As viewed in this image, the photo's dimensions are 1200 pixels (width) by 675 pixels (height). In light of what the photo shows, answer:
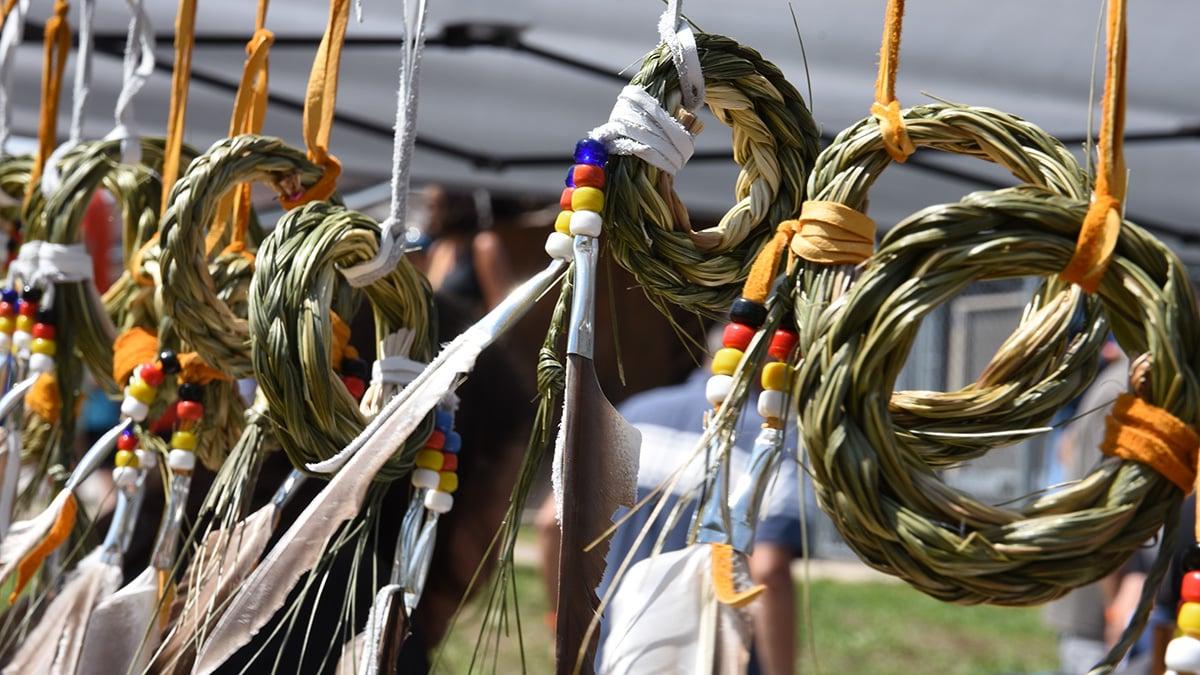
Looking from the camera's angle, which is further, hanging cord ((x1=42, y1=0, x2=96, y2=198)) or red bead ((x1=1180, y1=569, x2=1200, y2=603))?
hanging cord ((x1=42, y1=0, x2=96, y2=198))

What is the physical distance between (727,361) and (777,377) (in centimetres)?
3

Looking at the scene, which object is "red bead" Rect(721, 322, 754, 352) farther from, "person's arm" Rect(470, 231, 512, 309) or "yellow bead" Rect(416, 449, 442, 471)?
"person's arm" Rect(470, 231, 512, 309)

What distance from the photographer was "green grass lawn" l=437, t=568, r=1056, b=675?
391 cm

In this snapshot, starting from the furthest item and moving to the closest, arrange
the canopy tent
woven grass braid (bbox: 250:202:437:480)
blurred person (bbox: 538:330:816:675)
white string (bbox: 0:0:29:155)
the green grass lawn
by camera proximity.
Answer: the green grass lawn → blurred person (bbox: 538:330:816:675) → the canopy tent → white string (bbox: 0:0:29:155) → woven grass braid (bbox: 250:202:437:480)

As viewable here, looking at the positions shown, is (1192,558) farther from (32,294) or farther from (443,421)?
(32,294)

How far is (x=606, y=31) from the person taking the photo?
188cm

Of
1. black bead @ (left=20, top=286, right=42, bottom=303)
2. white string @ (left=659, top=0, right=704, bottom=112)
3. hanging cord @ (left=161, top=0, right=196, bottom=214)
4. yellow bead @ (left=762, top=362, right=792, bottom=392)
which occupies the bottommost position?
yellow bead @ (left=762, top=362, right=792, bottom=392)

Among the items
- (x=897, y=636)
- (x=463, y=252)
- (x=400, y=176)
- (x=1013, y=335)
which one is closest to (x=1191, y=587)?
(x=1013, y=335)

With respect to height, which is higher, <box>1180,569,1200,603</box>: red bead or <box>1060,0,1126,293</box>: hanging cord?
<box>1060,0,1126,293</box>: hanging cord

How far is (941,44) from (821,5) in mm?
230

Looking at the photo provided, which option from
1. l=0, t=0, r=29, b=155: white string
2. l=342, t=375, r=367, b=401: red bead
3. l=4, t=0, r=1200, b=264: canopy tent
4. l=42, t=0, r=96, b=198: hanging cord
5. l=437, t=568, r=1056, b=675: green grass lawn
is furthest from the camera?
l=437, t=568, r=1056, b=675: green grass lawn

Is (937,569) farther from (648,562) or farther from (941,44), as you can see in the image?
(941,44)

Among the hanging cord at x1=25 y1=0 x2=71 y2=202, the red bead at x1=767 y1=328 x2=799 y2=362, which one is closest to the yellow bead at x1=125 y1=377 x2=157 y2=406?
the hanging cord at x1=25 y1=0 x2=71 y2=202

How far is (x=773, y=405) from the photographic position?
2.01 ft
